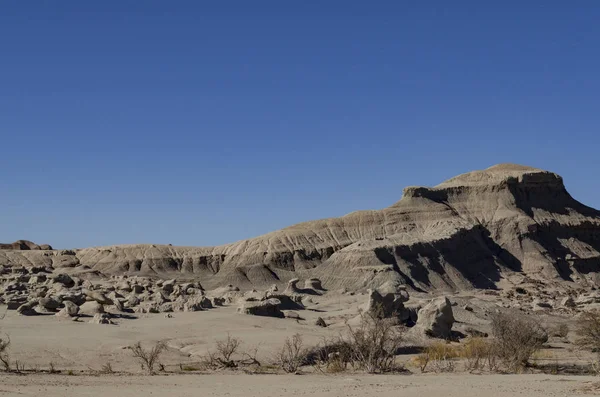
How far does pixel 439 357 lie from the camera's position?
1004 inches

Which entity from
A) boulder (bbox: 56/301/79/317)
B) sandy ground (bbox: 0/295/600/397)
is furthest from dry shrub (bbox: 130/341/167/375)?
boulder (bbox: 56/301/79/317)

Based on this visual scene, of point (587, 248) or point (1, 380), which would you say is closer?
point (1, 380)

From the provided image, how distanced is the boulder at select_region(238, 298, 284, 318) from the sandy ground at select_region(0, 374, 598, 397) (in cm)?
1232

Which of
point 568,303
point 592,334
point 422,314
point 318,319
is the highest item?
point 568,303

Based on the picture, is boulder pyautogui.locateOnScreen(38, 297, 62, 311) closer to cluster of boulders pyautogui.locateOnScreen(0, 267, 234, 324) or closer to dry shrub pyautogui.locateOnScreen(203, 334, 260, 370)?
cluster of boulders pyautogui.locateOnScreen(0, 267, 234, 324)

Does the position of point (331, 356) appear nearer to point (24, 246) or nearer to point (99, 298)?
point (99, 298)

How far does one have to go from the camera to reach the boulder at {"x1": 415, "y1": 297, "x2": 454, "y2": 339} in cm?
3075

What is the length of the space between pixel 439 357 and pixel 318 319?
9.04 metres

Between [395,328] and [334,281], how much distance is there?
1383 inches

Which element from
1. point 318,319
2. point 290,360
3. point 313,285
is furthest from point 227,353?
point 313,285

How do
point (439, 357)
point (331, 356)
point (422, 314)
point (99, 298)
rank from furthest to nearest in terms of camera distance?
point (99, 298) → point (422, 314) → point (439, 357) → point (331, 356)

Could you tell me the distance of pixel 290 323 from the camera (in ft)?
104

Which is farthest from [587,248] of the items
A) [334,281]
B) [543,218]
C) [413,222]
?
[334,281]

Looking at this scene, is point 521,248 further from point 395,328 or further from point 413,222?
point 395,328
